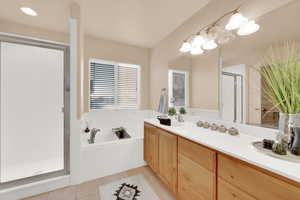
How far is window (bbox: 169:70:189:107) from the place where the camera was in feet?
6.64

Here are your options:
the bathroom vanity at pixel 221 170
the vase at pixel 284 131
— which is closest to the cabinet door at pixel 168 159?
the bathroom vanity at pixel 221 170

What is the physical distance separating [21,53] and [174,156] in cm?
287

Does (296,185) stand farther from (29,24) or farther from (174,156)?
(29,24)

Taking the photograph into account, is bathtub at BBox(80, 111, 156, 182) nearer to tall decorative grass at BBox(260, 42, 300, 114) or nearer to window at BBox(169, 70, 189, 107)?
window at BBox(169, 70, 189, 107)

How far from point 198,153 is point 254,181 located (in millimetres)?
401

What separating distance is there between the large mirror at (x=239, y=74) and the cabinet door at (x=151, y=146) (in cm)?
70

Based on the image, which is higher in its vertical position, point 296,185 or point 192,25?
point 192,25

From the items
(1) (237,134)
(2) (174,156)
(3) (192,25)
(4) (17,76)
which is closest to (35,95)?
(4) (17,76)

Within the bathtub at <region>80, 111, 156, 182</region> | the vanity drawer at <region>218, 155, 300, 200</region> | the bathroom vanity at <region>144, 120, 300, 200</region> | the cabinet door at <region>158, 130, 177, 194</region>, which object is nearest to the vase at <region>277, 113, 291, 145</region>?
the bathroom vanity at <region>144, 120, 300, 200</region>

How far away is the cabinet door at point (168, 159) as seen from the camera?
4.47 feet

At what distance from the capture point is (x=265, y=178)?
2.20ft

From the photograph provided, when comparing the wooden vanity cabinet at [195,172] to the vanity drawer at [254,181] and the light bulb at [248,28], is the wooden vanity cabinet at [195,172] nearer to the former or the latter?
the vanity drawer at [254,181]

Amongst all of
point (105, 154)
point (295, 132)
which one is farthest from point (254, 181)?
point (105, 154)

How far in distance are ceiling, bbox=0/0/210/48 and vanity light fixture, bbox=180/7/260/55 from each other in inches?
14.9
